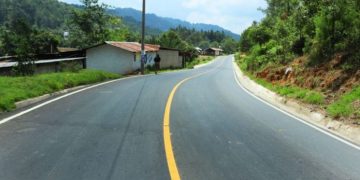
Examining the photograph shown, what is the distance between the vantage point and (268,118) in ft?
38.4

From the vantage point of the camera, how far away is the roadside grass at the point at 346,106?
433 inches

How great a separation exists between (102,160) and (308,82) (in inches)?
449

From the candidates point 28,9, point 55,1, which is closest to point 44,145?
point 28,9

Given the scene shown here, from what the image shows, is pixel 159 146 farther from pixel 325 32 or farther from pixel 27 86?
pixel 325 32

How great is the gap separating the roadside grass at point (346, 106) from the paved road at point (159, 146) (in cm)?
109

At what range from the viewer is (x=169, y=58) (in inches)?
2564

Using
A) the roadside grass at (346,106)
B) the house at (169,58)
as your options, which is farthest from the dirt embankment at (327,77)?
the house at (169,58)

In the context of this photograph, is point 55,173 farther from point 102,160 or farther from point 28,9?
point 28,9

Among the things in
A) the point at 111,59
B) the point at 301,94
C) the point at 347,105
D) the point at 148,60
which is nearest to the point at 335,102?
the point at 347,105

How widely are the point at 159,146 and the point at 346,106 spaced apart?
6.02 meters

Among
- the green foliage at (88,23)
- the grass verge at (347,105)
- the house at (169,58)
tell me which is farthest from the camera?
the green foliage at (88,23)

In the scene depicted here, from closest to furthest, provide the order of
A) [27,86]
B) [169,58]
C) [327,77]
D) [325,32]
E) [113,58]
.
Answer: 1. [27,86]
2. [327,77]
3. [325,32]
4. [113,58]
5. [169,58]

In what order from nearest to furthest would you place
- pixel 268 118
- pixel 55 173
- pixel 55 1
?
pixel 55 173
pixel 268 118
pixel 55 1

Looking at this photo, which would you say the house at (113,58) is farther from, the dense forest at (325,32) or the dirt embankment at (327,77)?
the dirt embankment at (327,77)
